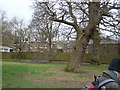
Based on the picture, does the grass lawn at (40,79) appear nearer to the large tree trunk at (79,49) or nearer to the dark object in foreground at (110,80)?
the large tree trunk at (79,49)

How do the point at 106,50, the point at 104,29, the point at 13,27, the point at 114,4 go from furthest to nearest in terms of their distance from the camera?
the point at 13,27 < the point at 106,50 < the point at 104,29 < the point at 114,4

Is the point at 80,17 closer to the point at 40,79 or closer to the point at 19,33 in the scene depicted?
the point at 40,79

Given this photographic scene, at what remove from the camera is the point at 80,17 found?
15.5 metres

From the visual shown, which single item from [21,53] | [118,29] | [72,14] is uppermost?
[72,14]

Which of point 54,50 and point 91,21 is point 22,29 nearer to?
point 54,50

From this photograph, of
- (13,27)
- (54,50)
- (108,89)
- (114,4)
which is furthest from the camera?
(13,27)

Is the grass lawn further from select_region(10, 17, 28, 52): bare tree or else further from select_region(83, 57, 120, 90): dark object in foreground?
select_region(10, 17, 28, 52): bare tree

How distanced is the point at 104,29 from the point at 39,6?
6057mm

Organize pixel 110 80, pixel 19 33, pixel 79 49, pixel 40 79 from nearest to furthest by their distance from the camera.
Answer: pixel 110 80 < pixel 40 79 < pixel 79 49 < pixel 19 33

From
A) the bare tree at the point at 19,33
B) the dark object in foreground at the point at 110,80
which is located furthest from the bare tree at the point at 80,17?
the bare tree at the point at 19,33

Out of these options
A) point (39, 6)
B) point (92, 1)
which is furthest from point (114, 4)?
point (39, 6)

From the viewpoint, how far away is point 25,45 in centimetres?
4238

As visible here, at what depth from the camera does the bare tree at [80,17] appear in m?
13.6

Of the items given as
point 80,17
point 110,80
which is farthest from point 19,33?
point 110,80
